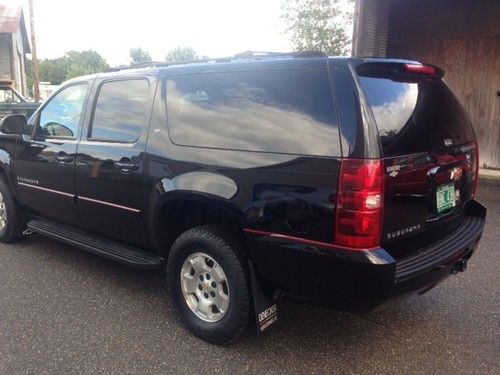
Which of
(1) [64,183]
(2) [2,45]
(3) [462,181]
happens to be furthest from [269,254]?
(2) [2,45]

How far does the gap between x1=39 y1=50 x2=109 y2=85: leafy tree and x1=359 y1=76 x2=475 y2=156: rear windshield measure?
260 feet

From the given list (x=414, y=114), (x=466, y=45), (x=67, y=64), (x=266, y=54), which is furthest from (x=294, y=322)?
(x=67, y=64)

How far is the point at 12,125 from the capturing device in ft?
15.8

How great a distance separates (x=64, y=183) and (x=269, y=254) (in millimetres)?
2294

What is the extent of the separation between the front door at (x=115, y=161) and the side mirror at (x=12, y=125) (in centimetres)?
124

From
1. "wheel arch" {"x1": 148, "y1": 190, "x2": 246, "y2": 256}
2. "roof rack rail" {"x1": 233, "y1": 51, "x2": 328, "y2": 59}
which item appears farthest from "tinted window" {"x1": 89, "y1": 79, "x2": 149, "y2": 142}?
"roof rack rail" {"x1": 233, "y1": 51, "x2": 328, "y2": 59}

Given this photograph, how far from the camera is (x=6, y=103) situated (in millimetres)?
14391

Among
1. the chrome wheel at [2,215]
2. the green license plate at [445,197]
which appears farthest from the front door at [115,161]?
the green license plate at [445,197]

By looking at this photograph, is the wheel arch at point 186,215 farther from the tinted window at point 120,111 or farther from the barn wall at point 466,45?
the barn wall at point 466,45

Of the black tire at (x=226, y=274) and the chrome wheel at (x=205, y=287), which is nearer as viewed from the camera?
the black tire at (x=226, y=274)

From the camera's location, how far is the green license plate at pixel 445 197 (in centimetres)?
293

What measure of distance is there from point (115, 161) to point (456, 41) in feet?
25.2

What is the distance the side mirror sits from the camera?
479 cm

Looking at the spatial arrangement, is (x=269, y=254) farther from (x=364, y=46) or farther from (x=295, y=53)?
(x=364, y=46)
